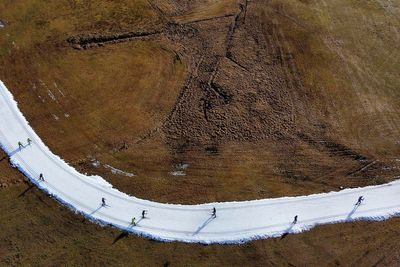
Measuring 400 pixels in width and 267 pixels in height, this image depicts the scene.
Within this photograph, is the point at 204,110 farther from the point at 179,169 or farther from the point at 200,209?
the point at 200,209

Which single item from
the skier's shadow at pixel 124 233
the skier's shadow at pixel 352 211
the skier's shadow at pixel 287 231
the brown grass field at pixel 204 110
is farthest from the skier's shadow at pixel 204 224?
the skier's shadow at pixel 352 211

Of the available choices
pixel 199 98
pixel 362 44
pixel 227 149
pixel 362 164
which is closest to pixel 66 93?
pixel 199 98

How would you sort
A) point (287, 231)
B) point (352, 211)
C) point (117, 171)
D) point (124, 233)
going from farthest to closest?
point (117, 171), point (352, 211), point (287, 231), point (124, 233)

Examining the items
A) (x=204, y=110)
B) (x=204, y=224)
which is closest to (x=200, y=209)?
(x=204, y=224)

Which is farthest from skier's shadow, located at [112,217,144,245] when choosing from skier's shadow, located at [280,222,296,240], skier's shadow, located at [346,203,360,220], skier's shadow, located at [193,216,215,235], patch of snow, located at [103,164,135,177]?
skier's shadow, located at [346,203,360,220]

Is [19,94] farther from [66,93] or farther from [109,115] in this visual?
[109,115]

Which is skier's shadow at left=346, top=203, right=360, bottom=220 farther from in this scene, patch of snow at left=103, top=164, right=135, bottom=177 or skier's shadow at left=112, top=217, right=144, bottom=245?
patch of snow at left=103, top=164, right=135, bottom=177
